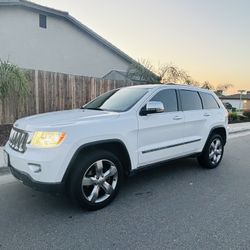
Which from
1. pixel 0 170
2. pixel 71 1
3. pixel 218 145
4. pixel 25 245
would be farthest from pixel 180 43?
pixel 25 245

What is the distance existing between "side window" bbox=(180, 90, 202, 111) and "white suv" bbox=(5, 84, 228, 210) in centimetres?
2

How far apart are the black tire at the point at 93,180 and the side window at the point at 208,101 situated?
9.10ft

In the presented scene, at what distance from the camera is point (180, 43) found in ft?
48.0

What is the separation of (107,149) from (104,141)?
0.75 ft

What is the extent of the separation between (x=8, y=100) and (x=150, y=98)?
5.35 metres

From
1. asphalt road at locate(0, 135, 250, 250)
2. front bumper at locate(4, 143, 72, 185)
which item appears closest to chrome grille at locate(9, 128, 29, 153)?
front bumper at locate(4, 143, 72, 185)

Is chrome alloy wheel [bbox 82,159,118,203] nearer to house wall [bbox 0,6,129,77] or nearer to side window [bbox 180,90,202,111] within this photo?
side window [bbox 180,90,202,111]

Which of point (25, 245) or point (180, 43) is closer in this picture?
point (25, 245)

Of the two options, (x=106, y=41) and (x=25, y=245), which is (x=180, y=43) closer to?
(x=106, y=41)

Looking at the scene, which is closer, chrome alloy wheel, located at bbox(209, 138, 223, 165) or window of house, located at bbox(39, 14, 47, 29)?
chrome alloy wheel, located at bbox(209, 138, 223, 165)

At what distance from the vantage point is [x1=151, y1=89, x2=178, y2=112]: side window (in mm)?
4656

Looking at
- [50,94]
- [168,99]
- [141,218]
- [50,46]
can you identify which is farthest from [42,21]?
[141,218]

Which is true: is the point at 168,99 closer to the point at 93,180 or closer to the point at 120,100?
the point at 120,100

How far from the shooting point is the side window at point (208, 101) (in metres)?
5.68
